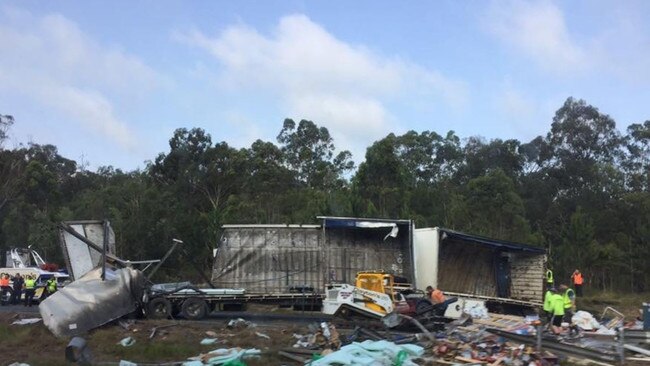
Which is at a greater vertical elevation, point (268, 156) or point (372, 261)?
point (268, 156)

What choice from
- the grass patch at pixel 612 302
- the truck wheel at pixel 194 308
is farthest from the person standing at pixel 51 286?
the grass patch at pixel 612 302

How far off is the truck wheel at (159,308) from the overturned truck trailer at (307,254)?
421 centimetres

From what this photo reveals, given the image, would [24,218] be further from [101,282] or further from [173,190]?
[101,282]

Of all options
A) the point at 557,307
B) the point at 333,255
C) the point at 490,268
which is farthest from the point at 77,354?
the point at 490,268

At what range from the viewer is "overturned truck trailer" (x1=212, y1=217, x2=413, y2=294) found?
2481 cm

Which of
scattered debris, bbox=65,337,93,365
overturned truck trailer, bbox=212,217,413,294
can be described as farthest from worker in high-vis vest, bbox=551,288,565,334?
scattered debris, bbox=65,337,93,365

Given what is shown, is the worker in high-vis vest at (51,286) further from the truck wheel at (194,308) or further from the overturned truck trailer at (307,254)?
the truck wheel at (194,308)

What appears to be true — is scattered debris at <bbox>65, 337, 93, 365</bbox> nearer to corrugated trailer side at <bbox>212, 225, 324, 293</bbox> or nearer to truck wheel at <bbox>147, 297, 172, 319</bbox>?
truck wheel at <bbox>147, 297, 172, 319</bbox>

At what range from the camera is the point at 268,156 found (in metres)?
57.1

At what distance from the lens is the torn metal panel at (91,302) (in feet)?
56.2

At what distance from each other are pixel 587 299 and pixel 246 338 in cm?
2097

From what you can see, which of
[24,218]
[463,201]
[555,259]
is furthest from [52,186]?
[555,259]

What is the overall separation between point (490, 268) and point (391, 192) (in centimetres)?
1746

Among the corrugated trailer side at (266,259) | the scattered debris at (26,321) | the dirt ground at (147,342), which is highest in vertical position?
the corrugated trailer side at (266,259)
